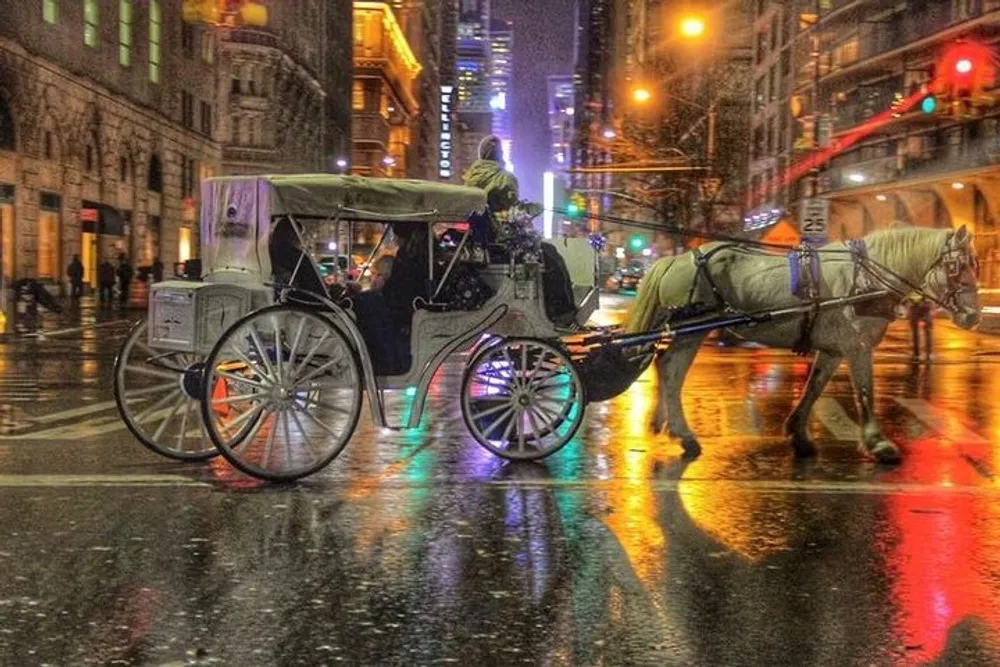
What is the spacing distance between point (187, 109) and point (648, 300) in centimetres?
4622

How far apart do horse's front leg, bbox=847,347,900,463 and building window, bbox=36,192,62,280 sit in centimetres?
3249

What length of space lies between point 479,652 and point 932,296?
19.3 ft

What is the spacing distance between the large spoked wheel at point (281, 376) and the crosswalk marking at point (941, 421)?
18.6 feet

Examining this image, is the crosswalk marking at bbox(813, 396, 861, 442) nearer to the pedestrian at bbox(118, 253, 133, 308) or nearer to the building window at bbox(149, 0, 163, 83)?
the pedestrian at bbox(118, 253, 133, 308)

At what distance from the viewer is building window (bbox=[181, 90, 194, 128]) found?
1987 inches

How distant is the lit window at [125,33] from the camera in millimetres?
41125

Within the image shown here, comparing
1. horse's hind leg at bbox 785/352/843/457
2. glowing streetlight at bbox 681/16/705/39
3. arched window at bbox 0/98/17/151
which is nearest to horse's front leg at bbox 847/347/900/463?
horse's hind leg at bbox 785/352/843/457

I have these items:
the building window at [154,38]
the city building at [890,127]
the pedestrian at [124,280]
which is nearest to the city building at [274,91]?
the building window at [154,38]

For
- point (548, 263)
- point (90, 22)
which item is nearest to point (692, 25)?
point (548, 263)

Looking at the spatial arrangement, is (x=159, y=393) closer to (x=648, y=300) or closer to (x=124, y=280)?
(x=648, y=300)

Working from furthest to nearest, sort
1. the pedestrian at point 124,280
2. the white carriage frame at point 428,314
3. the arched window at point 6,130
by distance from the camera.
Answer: the pedestrian at point 124,280 < the arched window at point 6,130 < the white carriage frame at point 428,314

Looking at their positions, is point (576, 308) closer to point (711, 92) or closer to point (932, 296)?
point (932, 296)

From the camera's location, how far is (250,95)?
61.8m

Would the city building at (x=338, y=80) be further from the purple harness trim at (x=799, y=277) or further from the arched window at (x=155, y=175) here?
the purple harness trim at (x=799, y=277)
